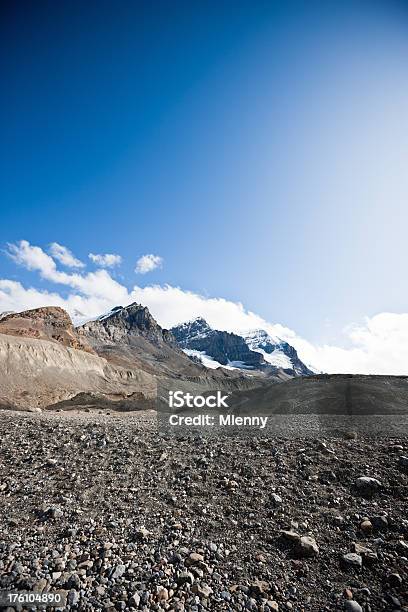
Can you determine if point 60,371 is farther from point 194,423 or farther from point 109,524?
point 109,524

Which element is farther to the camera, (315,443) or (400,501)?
(315,443)

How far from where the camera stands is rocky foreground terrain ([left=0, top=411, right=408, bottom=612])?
5.75m

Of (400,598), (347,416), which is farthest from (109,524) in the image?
(347,416)

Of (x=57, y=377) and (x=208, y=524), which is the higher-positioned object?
(x=57, y=377)

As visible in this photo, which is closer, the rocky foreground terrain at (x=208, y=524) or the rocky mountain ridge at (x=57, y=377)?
the rocky foreground terrain at (x=208, y=524)

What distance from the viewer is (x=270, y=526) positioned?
762cm

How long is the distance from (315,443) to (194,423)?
24.2 feet

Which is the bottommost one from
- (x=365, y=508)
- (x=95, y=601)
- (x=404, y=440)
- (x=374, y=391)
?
(x=95, y=601)

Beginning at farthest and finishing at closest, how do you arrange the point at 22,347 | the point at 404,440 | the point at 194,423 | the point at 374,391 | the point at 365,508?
the point at 22,347 < the point at 374,391 < the point at 194,423 < the point at 404,440 < the point at 365,508

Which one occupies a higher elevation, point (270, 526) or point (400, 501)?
point (400, 501)

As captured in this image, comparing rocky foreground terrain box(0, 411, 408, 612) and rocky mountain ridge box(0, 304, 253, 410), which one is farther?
rocky mountain ridge box(0, 304, 253, 410)

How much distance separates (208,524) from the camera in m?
7.75

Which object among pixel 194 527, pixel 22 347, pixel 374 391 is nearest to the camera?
pixel 194 527

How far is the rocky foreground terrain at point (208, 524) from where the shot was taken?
575 cm
